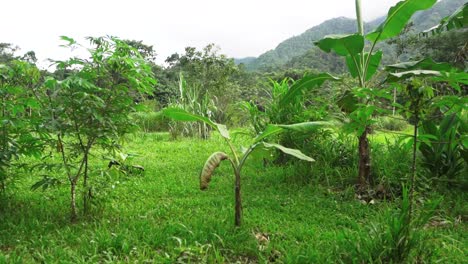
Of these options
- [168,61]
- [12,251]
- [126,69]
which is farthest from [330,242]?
[168,61]

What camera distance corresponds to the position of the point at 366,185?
384 cm

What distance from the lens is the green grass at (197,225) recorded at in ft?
7.88

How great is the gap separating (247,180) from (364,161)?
1.55m

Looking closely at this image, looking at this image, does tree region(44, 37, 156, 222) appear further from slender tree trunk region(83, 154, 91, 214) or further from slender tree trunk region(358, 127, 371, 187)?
slender tree trunk region(358, 127, 371, 187)

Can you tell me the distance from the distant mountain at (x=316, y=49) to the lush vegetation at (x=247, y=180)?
36434mm

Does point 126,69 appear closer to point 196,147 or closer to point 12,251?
point 12,251

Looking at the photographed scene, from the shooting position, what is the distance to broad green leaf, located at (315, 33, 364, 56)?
3.34 m

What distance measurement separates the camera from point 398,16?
3.40 m

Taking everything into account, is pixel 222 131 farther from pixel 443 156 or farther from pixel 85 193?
pixel 443 156

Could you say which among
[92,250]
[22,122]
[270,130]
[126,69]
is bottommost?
[92,250]

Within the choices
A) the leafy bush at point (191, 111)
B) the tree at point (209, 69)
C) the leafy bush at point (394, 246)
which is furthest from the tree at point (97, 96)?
the tree at point (209, 69)

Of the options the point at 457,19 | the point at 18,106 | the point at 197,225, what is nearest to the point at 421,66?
the point at 457,19

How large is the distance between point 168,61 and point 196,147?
100 ft

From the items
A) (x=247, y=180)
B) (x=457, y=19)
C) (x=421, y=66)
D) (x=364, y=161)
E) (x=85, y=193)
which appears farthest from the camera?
(x=247, y=180)
